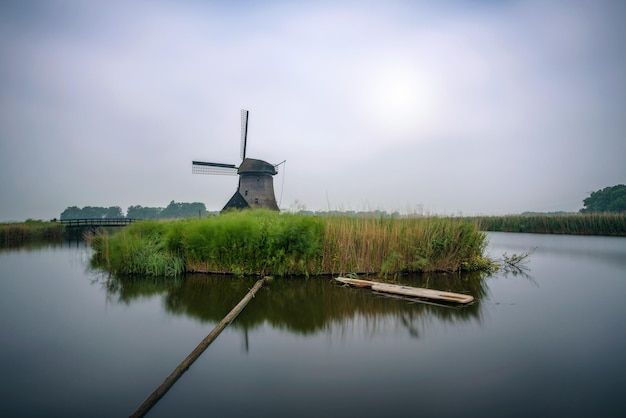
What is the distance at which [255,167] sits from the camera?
23.8 meters

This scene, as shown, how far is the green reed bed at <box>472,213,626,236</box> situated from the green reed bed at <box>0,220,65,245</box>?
35274 mm

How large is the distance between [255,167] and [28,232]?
21.3 m

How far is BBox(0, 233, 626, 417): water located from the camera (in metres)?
3.12

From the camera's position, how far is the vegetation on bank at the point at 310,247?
9.05 m

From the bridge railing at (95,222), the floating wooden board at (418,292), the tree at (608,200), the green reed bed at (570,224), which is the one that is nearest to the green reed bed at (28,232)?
the bridge railing at (95,222)

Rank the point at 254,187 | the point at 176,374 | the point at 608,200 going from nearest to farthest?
the point at 176,374 < the point at 254,187 < the point at 608,200

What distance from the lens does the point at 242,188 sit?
24062 mm

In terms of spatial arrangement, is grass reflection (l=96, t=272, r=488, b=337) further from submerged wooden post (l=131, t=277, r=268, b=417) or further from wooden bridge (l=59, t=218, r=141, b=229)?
wooden bridge (l=59, t=218, r=141, b=229)

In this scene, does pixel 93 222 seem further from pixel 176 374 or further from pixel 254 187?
pixel 176 374

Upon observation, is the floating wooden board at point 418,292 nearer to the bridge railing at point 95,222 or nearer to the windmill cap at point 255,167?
the windmill cap at point 255,167

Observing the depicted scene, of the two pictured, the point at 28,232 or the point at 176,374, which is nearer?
the point at 176,374

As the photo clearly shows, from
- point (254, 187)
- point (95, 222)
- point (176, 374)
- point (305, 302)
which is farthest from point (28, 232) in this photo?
point (176, 374)

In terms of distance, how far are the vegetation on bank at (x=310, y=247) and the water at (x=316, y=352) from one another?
125 centimetres

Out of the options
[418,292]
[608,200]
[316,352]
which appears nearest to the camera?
[316,352]
